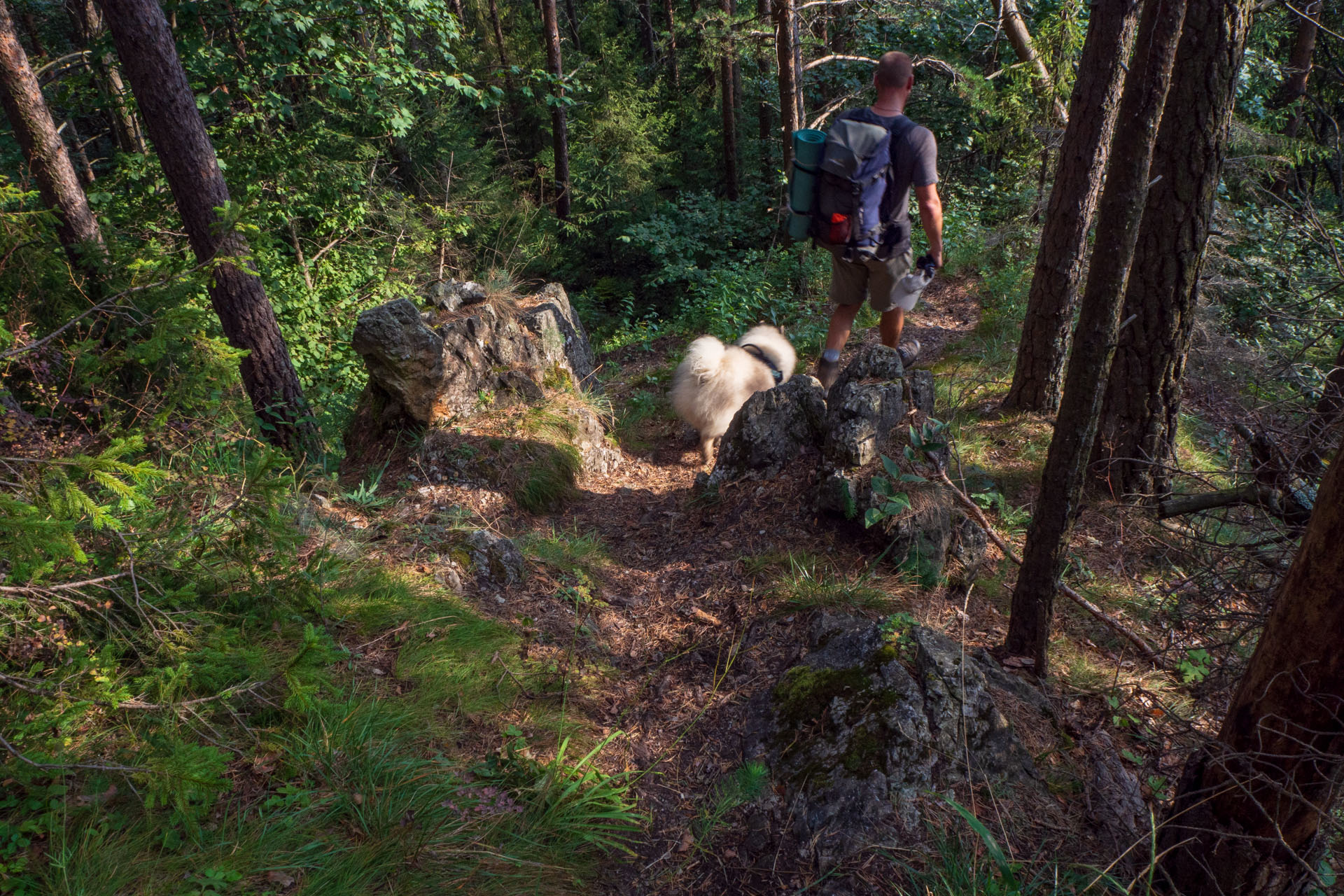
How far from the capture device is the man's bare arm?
4777mm

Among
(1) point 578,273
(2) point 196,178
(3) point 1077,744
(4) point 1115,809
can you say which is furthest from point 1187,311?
(1) point 578,273

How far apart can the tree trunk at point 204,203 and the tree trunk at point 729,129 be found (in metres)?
12.4

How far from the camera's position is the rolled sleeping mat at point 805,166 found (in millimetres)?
4883

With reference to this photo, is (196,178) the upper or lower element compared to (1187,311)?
upper

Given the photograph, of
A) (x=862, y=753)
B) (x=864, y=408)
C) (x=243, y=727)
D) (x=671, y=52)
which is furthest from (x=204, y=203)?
(x=671, y=52)

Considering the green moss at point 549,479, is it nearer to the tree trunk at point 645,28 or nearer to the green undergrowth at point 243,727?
the green undergrowth at point 243,727

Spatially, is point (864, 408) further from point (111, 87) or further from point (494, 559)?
point (111, 87)

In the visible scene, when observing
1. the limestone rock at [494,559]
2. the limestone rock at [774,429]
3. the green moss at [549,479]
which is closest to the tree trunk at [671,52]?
the green moss at [549,479]

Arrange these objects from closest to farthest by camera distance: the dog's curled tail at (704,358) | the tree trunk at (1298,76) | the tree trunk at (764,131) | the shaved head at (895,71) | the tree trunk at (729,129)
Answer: the shaved head at (895,71)
the dog's curled tail at (704,358)
the tree trunk at (1298,76)
the tree trunk at (729,129)
the tree trunk at (764,131)

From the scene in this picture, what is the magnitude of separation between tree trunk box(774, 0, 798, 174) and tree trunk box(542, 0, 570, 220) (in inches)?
229

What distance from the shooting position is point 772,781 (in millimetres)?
2717

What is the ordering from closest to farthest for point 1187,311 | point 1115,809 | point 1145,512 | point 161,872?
point 161,872 → point 1115,809 → point 1145,512 → point 1187,311

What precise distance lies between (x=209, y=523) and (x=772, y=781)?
8.40 feet

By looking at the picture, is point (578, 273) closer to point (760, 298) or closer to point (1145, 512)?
point (760, 298)
